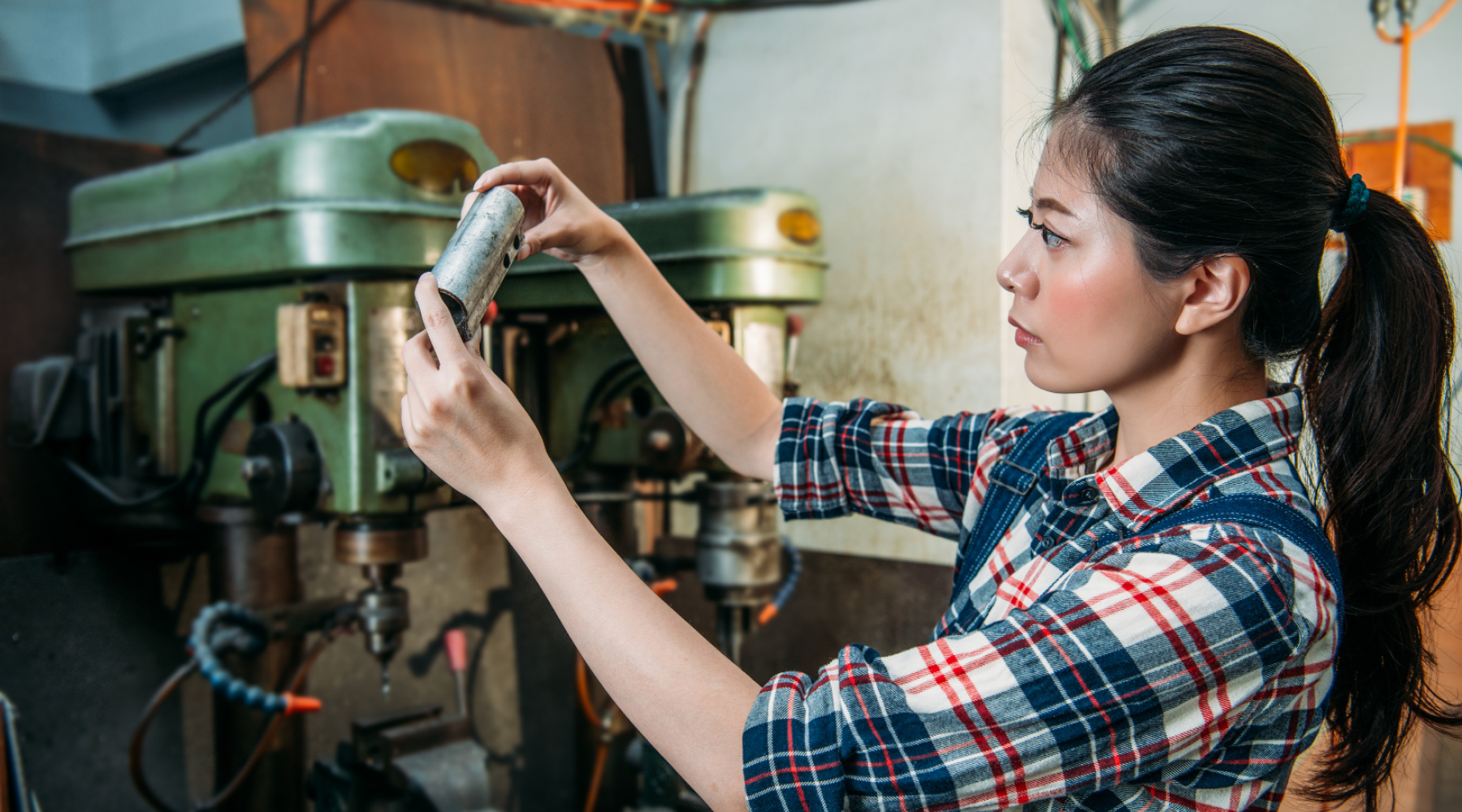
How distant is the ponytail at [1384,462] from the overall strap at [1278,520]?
14 cm

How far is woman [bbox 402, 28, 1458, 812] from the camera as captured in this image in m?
0.60

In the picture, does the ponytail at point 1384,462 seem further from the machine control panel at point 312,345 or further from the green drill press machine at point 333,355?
the machine control panel at point 312,345

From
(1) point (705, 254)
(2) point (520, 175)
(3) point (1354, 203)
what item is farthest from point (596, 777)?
(3) point (1354, 203)

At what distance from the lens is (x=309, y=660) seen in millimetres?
1446

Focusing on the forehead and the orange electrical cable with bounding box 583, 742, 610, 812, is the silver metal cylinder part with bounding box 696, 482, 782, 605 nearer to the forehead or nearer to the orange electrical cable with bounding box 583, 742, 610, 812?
the orange electrical cable with bounding box 583, 742, 610, 812

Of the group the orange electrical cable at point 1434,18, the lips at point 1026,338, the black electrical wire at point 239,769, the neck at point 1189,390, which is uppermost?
the orange electrical cable at point 1434,18

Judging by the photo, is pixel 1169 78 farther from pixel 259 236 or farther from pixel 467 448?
pixel 259 236

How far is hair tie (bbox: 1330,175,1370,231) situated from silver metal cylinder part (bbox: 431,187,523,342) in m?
0.62

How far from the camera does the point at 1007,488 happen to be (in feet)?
2.91

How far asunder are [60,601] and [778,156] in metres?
1.38

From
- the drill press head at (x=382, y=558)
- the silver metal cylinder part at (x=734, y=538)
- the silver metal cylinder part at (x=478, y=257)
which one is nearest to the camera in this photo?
the silver metal cylinder part at (x=478, y=257)

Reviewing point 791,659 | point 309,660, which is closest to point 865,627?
point 791,659

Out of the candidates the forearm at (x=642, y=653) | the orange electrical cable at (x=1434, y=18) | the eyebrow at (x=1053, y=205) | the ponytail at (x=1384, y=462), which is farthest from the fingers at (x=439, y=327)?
the orange electrical cable at (x=1434, y=18)

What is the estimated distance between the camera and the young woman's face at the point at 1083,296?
0.72 m
